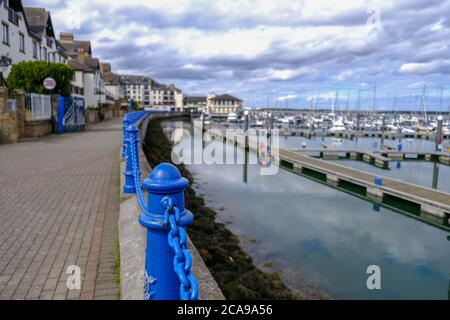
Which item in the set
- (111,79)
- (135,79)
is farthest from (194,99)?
(111,79)

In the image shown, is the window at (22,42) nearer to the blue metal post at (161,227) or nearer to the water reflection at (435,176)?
Result: the water reflection at (435,176)

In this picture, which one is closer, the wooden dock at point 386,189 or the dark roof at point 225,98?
the wooden dock at point 386,189

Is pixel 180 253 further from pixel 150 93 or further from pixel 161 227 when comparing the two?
pixel 150 93

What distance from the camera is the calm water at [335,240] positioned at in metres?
9.78

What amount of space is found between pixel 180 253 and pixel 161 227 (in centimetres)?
29

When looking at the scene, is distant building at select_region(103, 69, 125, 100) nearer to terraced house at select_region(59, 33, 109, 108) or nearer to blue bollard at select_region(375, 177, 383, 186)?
terraced house at select_region(59, 33, 109, 108)

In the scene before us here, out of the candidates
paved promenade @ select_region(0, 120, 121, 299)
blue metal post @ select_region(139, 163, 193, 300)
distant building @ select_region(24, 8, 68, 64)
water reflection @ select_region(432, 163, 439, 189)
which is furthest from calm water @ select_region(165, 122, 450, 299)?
distant building @ select_region(24, 8, 68, 64)

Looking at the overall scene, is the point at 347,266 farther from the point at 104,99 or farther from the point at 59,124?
the point at 104,99

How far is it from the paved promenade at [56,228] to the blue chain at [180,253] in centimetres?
224

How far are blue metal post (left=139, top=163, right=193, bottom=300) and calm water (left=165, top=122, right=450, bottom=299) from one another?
7515 millimetres

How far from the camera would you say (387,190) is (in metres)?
17.6
